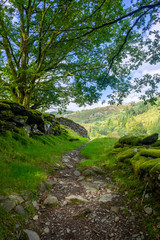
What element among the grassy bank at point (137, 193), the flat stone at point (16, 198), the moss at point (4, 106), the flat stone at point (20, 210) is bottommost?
the grassy bank at point (137, 193)

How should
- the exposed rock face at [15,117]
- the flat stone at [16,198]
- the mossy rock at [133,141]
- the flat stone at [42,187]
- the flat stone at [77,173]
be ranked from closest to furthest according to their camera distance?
1. the flat stone at [16,198]
2. the flat stone at [42,187]
3. the flat stone at [77,173]
4. the exposed rock face at [15,117]
5. the mossy rock at [133,141]

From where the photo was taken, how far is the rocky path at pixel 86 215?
3502 millimetres

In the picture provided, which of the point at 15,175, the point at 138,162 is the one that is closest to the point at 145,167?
the point at 138,162

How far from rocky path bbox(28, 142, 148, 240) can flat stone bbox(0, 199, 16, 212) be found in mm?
768

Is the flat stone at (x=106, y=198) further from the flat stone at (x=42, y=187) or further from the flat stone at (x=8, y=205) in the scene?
the flat stone at (x=8, y=205)

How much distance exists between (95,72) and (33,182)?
10875mm

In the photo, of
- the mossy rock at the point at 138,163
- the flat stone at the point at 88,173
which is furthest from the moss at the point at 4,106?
the mossy rock at the point at 138,163

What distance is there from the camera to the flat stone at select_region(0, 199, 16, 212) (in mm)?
3829

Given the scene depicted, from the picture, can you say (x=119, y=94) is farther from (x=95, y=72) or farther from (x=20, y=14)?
(x=20, y=14)

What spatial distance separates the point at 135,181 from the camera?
217 inches

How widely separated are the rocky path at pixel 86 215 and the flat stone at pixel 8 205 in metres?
0.77

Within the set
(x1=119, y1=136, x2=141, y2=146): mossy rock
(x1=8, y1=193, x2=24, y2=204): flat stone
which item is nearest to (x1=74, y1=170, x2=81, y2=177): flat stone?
(x1=8, y1=193, x2=24, y2=204): flat stone

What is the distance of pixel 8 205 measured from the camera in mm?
3939

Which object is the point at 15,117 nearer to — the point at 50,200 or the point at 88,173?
the point at 88,173
